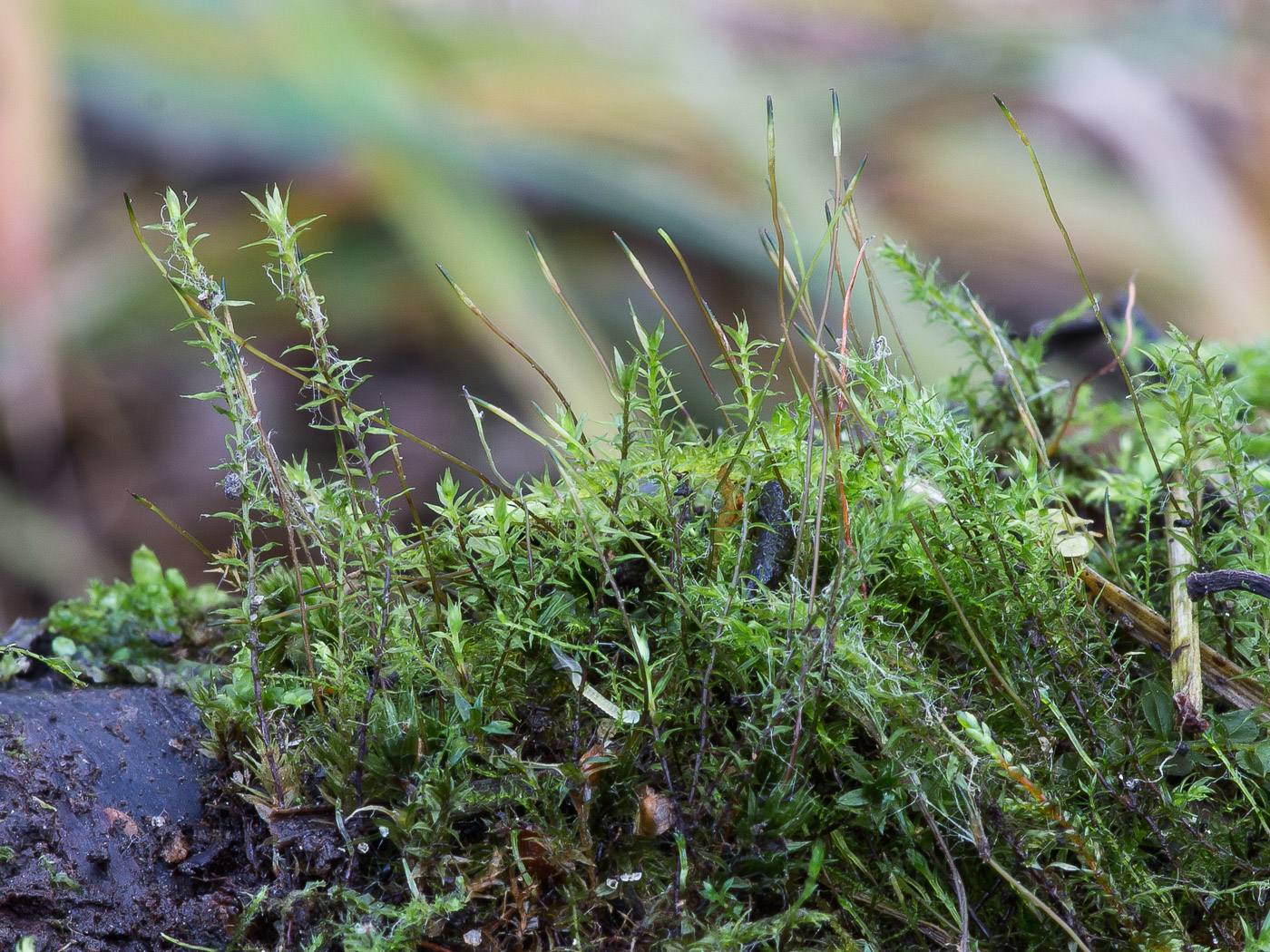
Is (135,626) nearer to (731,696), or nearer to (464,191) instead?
(731,696)

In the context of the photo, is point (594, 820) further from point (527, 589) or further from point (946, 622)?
point (946, 622)

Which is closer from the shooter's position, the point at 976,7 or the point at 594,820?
the point at 594,820

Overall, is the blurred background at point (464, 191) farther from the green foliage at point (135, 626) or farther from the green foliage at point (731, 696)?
the green foliage at point (731, 696)

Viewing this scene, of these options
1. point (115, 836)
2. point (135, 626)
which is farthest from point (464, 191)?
point (115, 836)

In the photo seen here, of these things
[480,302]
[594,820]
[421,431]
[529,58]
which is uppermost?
[529,58]

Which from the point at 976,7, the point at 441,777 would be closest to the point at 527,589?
the point at 441,777

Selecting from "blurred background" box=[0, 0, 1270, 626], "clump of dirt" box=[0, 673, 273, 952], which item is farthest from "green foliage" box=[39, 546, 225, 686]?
"blurred background" box=[0, 0, 1270, 626]

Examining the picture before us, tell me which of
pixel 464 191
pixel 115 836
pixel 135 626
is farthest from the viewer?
pixel 464 191

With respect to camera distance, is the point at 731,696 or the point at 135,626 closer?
the point at 731,696
